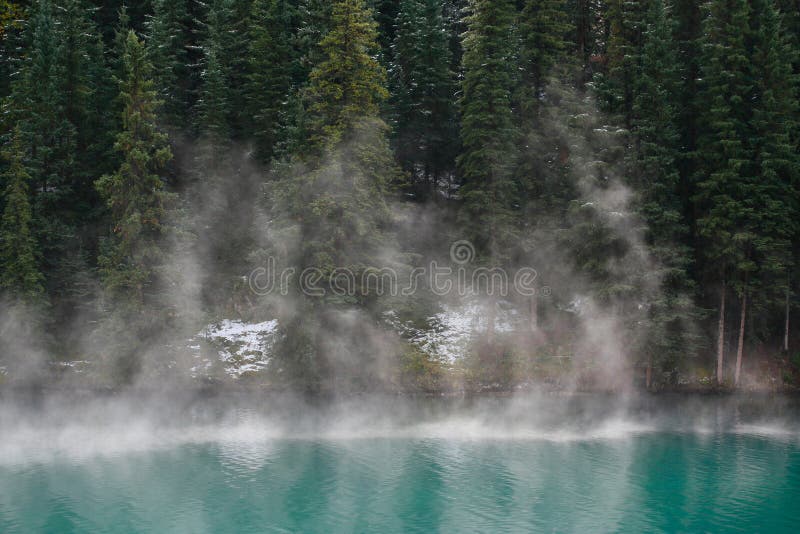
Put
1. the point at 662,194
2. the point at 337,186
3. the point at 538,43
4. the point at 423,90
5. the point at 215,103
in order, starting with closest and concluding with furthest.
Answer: the point at 337,186 → the point at 662,194 → the point at 538,43 → the point at 215,103 → the point at 423,90

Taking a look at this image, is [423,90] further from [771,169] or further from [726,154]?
[771,169]

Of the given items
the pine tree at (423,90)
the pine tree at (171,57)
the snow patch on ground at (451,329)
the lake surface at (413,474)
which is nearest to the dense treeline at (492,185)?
the pine tree at (171,57)

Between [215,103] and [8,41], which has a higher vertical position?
[8,41]

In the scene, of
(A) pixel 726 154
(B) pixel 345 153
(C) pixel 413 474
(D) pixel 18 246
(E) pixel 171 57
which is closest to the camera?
(C) pixel 413 474

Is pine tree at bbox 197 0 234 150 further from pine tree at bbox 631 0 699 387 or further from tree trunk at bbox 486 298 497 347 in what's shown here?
pine tree at bbox 631 0 699 387

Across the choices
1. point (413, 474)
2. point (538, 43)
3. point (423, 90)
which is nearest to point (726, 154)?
point (538, 43)

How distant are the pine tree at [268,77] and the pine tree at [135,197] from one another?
10.0 metres

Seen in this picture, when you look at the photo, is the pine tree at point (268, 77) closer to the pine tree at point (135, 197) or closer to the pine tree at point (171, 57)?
the pine tree at point (171, 57)

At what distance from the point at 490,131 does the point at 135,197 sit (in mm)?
17830

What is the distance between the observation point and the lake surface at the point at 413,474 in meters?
19.7

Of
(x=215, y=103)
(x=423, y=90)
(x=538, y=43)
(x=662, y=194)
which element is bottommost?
(x=662, y=194)

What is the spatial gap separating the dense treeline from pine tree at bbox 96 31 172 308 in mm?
141

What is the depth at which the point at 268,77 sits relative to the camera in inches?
1622

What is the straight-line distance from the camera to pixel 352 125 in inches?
1223
